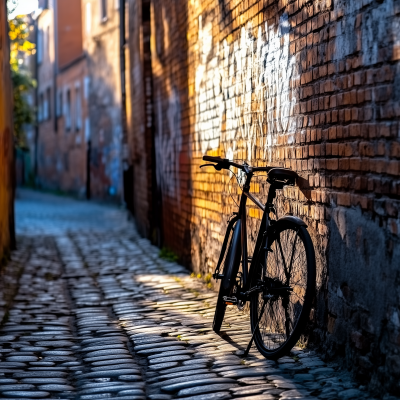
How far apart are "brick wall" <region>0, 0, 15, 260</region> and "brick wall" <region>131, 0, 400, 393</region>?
386cm

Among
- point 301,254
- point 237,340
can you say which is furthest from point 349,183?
point 237,340

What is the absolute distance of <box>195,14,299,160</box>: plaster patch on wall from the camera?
5.59 meters

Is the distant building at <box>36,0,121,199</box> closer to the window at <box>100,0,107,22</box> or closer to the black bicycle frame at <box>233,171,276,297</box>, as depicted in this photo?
the window at <box>100,0,107,22</box>

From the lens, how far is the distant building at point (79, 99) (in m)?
26.0

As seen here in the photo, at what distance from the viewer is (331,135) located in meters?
4.66

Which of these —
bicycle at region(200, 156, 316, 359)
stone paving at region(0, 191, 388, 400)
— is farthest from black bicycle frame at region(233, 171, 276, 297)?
stone paving at region(0, 191, 388, 400)

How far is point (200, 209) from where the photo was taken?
28.9 feet

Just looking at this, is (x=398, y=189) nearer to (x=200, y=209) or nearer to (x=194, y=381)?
(x=194, y=381)

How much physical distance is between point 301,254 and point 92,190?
25.3 m

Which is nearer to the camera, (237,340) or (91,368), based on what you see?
(91,368)

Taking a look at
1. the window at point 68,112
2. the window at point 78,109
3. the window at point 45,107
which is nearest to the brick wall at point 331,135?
the window at point 78,109

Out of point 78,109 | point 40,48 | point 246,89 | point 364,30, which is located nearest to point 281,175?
point 364,30

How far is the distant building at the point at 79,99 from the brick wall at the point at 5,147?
39.9 feet

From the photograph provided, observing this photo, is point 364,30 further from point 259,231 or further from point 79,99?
point 79,99
